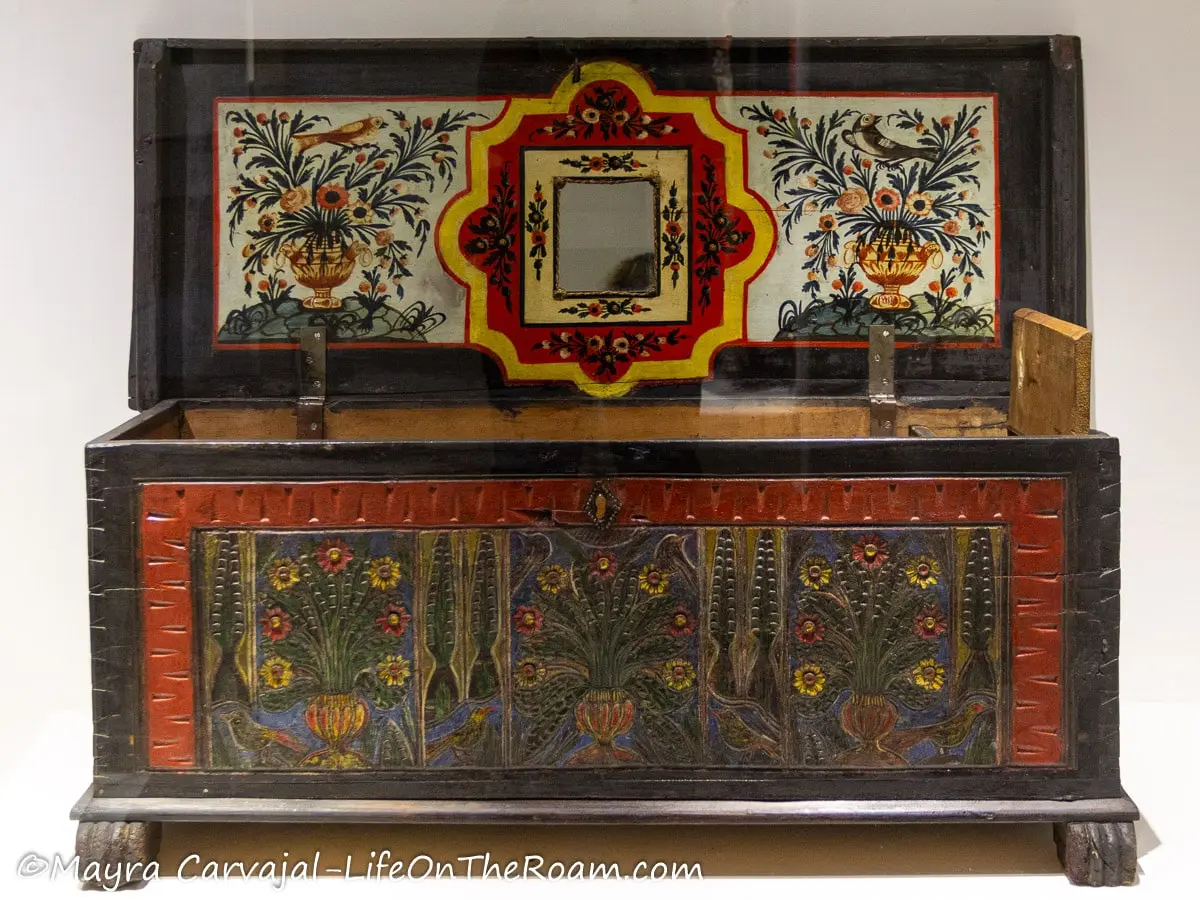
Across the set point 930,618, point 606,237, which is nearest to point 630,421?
point 606,237

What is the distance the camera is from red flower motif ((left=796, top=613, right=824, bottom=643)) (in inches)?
90.0

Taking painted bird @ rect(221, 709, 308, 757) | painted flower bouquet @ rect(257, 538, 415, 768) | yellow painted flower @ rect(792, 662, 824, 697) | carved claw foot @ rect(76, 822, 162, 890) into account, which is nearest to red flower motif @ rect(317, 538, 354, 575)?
painted flower bouquet @ rect(257, 538, 415, 768)

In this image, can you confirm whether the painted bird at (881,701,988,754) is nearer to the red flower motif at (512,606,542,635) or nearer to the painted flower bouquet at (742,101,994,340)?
the red flower motif at (512,606,542,635)

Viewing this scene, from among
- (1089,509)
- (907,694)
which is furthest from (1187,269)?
(907,694)

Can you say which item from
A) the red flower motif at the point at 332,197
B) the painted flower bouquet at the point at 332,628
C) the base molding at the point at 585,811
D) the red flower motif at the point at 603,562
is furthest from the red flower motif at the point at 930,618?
the red flower motif at the point at 332,197

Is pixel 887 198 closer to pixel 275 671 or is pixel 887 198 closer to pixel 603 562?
pixel 603 562

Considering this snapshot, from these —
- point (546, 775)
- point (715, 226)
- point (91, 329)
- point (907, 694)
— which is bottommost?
point (546, 775)

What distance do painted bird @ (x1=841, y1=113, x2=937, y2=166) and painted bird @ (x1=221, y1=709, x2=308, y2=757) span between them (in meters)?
1.64

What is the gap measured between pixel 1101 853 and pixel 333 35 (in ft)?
6.95

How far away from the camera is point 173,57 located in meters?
2.77

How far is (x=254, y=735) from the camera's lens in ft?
7.55

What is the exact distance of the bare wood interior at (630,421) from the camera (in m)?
2.84

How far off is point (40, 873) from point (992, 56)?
241 centimetres

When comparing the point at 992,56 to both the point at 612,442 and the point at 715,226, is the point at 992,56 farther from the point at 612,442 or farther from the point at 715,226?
the point at 612,442
